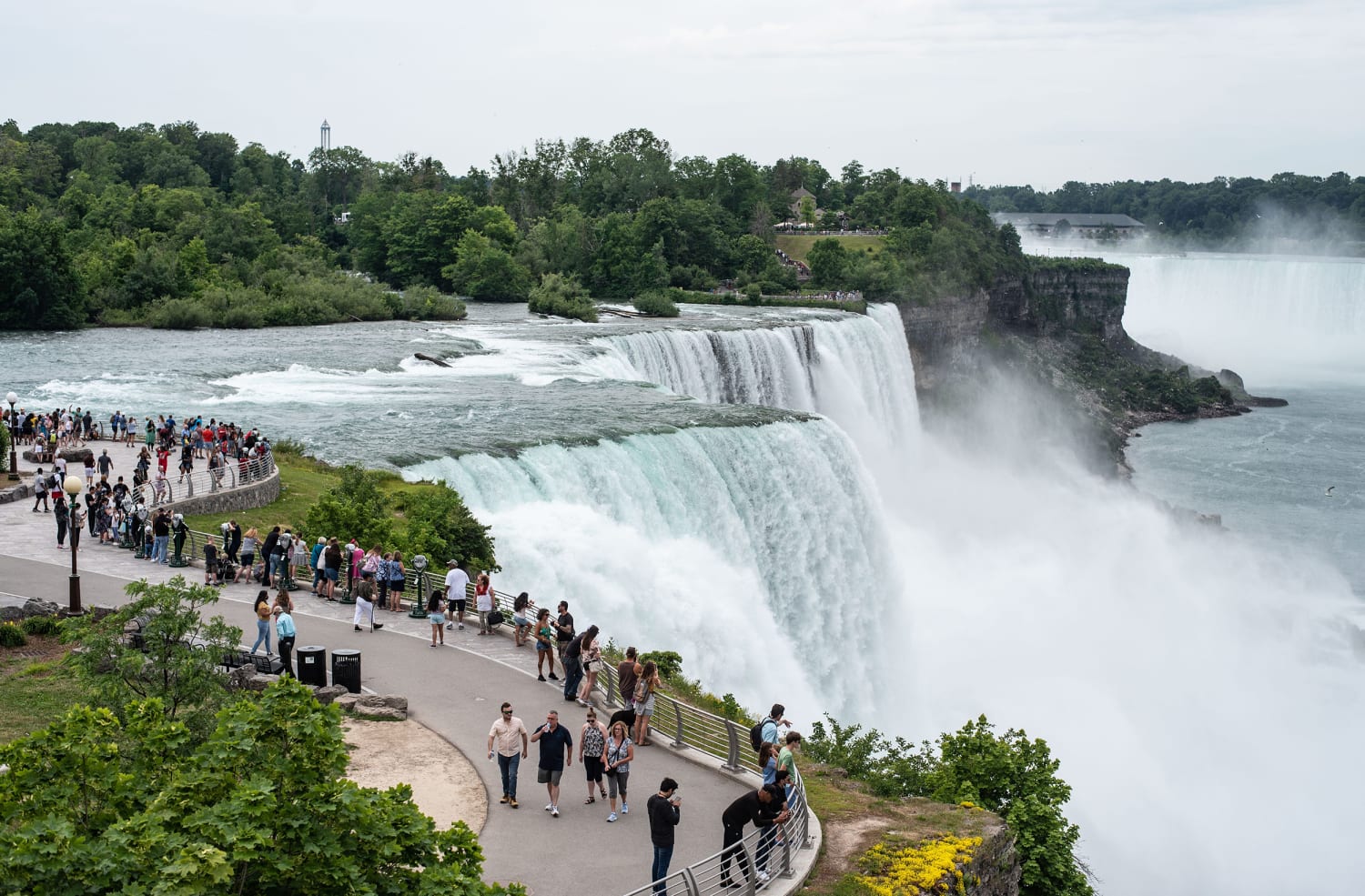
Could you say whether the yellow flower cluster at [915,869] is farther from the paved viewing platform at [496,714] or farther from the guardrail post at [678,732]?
the guardrail post at [678,732]

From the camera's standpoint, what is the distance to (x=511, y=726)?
12.9 meters

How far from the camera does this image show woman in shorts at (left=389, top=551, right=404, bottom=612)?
1958cm

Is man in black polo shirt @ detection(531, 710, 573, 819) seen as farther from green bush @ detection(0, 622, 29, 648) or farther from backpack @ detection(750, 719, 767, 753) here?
green bush @ detection(0, 622, 29, 648)

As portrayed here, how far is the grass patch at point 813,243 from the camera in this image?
8776 cm

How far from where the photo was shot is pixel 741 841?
1136cm

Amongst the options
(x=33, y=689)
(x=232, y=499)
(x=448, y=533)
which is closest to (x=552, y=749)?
(x=33, y=689)

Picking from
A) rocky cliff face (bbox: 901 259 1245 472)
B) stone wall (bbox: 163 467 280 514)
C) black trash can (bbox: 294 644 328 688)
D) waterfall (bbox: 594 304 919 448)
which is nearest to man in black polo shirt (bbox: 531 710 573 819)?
black trash can (bbox: 294 644 328 688)

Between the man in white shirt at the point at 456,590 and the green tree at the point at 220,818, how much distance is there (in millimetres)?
8616

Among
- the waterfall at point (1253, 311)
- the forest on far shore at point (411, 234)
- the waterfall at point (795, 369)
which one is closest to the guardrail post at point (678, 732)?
the waterfall at point (795, 369)

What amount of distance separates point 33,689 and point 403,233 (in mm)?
74250

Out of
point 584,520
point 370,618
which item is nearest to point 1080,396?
point 584,520

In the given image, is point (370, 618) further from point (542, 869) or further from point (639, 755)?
point (542, 869)

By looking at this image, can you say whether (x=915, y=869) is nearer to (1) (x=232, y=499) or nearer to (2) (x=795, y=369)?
(1) (x=232, y=499)

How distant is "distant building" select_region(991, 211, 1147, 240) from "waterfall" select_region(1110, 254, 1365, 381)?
35.0 m
